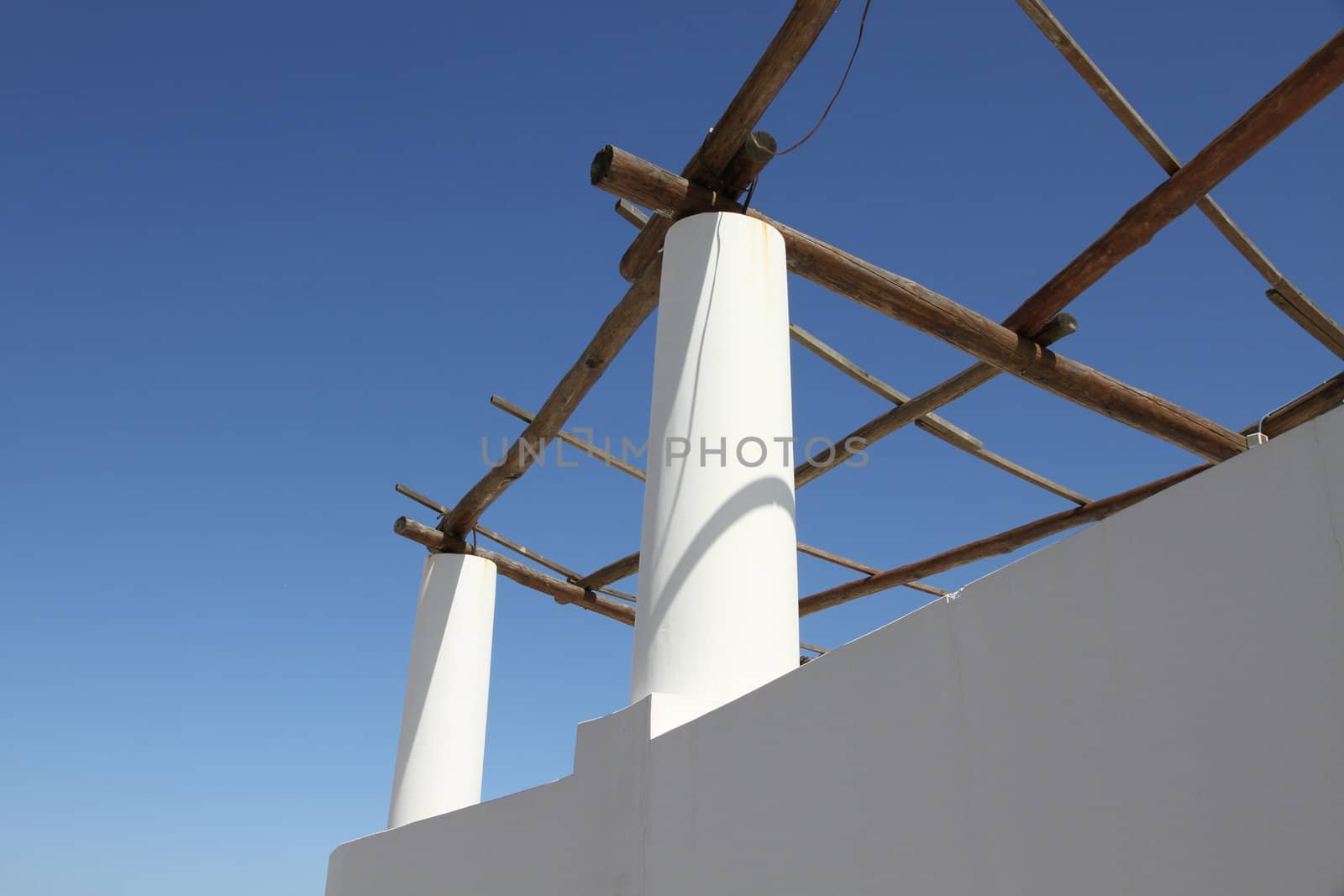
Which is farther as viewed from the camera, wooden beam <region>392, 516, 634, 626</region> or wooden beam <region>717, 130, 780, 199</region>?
wooden beam <region>392, 516, 634, 626</region>

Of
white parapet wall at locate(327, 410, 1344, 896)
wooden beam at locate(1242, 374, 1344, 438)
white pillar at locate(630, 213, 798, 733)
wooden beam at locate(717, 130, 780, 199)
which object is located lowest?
white parapet wall at locate(327, 410, 1344, 896)

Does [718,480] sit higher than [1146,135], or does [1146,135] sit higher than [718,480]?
[1146,135]

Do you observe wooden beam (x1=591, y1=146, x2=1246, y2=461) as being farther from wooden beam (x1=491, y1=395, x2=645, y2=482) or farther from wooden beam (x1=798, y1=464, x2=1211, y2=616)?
wooden beam (x1=491, y1=395, x2=645, y2=482)

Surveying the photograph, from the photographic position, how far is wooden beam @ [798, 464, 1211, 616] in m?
7.39

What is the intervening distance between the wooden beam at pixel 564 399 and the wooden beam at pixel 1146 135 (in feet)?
7.68

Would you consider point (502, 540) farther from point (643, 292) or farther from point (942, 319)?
point (942, 319)

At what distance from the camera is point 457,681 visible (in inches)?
295

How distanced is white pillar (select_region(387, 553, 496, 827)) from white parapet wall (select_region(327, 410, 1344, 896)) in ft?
16.5

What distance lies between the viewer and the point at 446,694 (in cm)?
741

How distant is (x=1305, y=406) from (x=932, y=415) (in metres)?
2.45

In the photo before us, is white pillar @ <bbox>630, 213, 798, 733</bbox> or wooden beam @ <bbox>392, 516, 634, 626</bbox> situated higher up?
wooden beam @ <bbox>392, 516, 634, 626</bbox>

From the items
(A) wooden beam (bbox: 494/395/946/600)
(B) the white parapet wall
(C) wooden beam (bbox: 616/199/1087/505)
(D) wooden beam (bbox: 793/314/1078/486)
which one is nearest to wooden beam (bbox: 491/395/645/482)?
(A) wooden beam (bbox: 494/395/946/600)

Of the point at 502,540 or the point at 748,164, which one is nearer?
the point at 748,164

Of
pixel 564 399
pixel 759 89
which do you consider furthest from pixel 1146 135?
pixel 564 399
